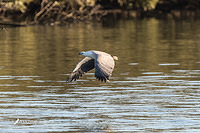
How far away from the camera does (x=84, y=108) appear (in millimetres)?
13531

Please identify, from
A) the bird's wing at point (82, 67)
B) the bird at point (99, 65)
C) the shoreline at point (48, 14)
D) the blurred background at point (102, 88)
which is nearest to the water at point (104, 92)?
the blurred background at point (102, 88)

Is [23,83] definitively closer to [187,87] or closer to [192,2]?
[187,87]

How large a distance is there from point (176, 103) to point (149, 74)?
19.0 ft

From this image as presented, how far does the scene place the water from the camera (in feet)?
39.0

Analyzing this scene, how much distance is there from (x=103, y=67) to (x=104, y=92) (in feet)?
9.57

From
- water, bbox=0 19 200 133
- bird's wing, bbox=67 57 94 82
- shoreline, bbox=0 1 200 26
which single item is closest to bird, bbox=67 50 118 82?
bird's wing, bbox=67 57 94 82

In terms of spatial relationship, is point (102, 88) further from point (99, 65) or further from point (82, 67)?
point (99, 65)

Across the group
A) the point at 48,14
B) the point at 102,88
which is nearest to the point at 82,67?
the point at 102,88

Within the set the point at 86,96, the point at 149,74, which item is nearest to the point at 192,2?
the point at 149,74

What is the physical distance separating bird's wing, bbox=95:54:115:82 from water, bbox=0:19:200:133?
2.38 ft

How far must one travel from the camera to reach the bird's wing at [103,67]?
12.9 meters

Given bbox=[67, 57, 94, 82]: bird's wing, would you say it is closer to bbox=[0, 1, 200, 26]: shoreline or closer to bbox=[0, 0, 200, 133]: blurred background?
bbox=[0, 0, 200, 133]: blurred background

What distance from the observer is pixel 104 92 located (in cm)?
1603

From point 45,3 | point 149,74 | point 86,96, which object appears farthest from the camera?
point 45,3
